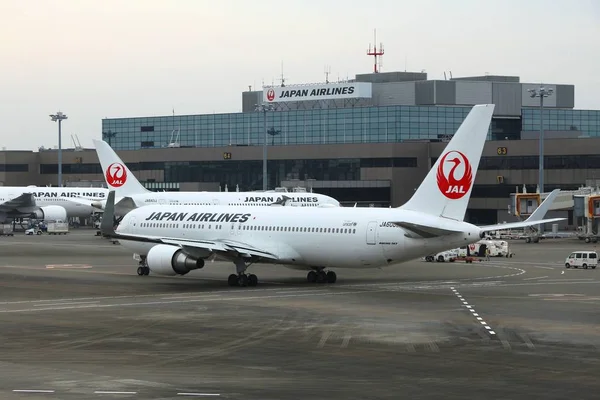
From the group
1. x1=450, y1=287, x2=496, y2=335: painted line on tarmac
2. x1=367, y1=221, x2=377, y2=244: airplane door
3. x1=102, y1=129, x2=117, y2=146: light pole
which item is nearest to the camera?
x1=450, y1=287, x2=496, y2=335: painted line on tarmac

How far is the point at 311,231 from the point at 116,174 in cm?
4381

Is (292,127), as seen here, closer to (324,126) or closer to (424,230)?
(324,126)

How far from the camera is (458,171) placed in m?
50.7

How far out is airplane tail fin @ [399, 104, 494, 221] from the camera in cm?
5044

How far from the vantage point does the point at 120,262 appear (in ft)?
236

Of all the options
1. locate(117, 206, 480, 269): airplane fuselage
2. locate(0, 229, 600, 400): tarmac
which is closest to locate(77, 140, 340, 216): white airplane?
locate(117, 206, 480, 269): airplane fuselage

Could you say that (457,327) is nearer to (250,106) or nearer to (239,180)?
(239,180)

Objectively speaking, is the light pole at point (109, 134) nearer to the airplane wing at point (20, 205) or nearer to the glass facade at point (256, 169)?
the glass facade at point (256, 169)

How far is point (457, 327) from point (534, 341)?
160 inches

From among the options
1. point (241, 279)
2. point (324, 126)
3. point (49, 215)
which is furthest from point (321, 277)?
point (324, 126)

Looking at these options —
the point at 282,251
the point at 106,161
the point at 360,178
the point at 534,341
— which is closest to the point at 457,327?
the point at 534,341

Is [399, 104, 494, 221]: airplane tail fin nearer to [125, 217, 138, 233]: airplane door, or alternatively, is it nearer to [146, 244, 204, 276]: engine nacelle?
[146, 244, 204, 276]: engine nacelle

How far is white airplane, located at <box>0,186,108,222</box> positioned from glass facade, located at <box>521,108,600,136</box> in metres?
73.5

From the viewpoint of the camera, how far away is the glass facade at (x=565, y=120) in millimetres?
167000
